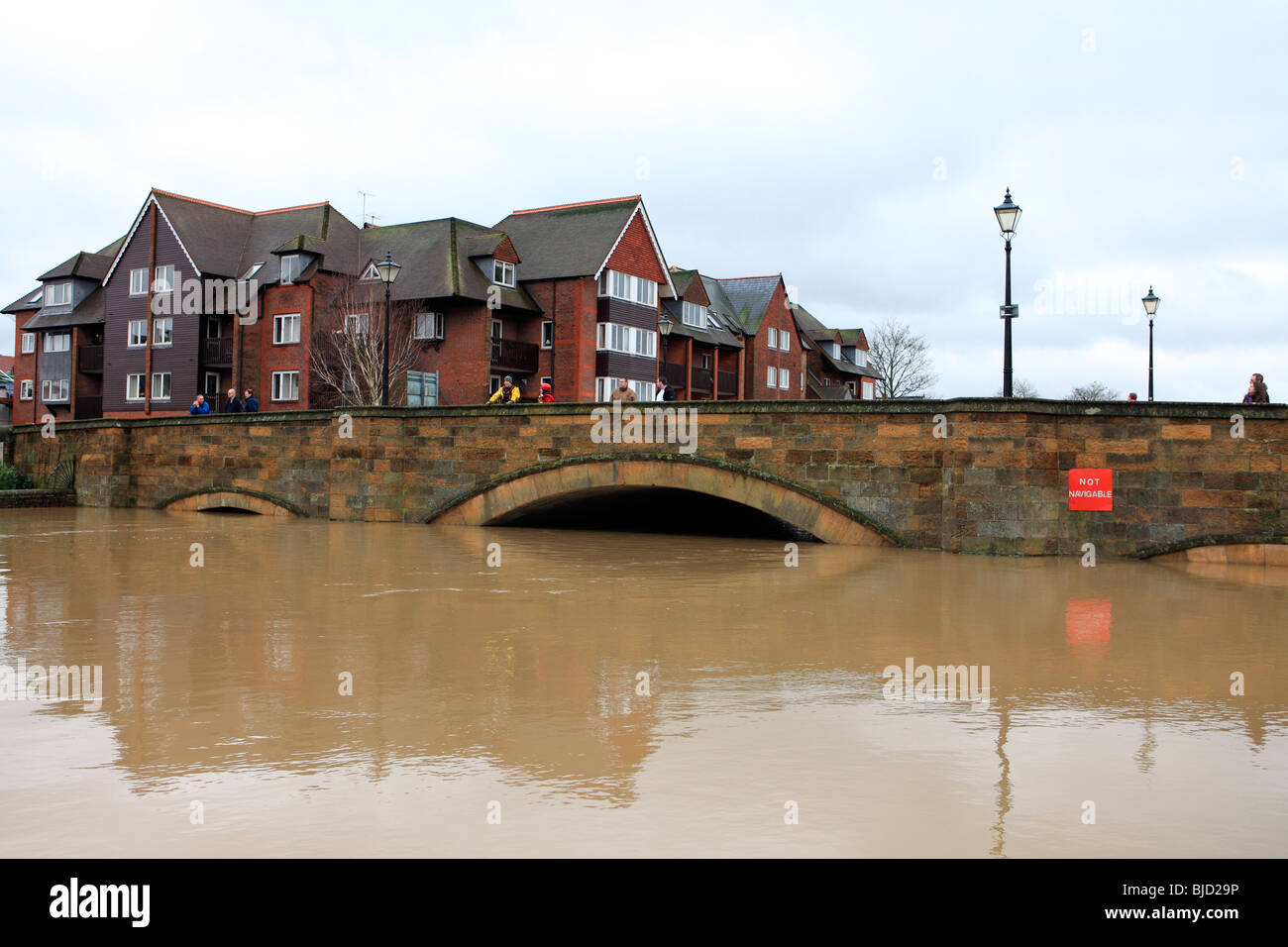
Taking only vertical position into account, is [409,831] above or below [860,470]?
below

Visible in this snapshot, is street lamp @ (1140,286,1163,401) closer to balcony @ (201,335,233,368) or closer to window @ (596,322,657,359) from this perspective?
window @ (596,322,657,359)

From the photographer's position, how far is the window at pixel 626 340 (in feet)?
148

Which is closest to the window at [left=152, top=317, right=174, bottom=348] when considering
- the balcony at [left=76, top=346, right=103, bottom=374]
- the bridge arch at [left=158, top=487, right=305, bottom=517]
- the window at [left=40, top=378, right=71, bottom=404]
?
the balcony at [left=76, top=346, right=103, bottom=374]

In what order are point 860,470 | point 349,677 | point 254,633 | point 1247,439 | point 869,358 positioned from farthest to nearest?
1. point 869,358
2. point 860,470
3. point 1247,439
4. point 254,633
5. point 349,677

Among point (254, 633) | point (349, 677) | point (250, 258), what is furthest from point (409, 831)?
point (250, 258)

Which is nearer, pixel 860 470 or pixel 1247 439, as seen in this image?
pixel 1247 439

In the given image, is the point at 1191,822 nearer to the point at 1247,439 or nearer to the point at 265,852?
the point at 265,852

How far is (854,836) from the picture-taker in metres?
→ 4.30

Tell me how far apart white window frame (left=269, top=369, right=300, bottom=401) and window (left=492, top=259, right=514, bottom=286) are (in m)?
8.84

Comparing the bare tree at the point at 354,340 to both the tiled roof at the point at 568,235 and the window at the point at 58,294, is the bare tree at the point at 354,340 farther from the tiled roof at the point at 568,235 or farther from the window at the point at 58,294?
the window at the point at 58,294

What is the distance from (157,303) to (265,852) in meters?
48.6
